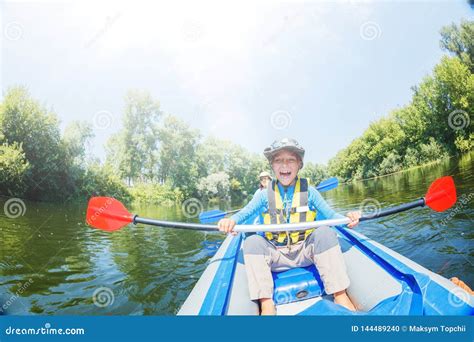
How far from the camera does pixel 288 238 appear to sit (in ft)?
6.26

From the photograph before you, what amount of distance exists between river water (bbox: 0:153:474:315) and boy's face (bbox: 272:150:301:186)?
58.2 inches

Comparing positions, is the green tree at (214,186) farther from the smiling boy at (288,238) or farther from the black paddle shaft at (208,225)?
the smiling boy at (288,238)

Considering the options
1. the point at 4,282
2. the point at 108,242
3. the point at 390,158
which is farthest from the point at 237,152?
the point at 4,282

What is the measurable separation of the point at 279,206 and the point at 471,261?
2080mm

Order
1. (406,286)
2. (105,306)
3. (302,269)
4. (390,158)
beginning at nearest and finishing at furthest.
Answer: (406,286), (302,269), (105,306), (390,158)

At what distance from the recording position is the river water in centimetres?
251

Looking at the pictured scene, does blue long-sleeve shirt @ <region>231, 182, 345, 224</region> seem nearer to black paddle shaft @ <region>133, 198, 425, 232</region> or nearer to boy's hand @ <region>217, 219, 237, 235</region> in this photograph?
boy's hand @ <region>217, 219, 237, 235</region>

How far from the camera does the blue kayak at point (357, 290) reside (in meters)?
1.27

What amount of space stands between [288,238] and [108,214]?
5.21 ft

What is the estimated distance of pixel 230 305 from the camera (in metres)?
1.56

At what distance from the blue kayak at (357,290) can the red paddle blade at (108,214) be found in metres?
0.93

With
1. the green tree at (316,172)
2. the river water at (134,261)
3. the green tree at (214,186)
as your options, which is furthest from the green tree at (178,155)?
the green tree at (316,172)

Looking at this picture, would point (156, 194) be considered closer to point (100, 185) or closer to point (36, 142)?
point (100, 185)

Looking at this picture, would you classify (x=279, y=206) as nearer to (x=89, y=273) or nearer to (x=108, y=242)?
(x=89, y=273)
